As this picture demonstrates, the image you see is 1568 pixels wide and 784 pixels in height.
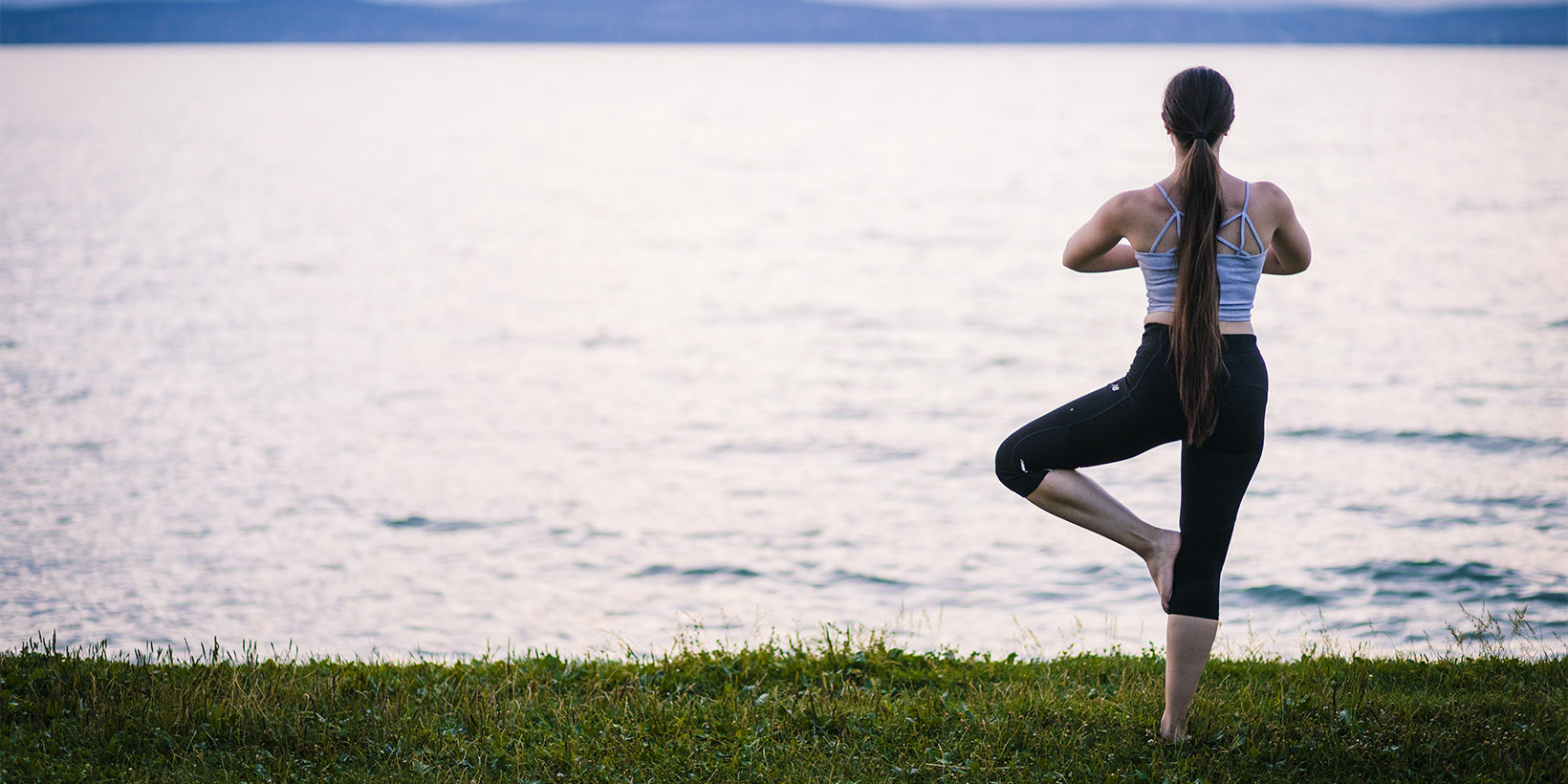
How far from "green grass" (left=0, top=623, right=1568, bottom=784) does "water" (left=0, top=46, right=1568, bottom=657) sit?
7.62ft

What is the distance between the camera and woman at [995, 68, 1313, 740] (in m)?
4.75

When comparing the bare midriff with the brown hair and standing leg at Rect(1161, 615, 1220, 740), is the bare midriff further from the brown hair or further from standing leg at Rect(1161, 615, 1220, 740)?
standing leg at Rect(1161, 615, 1220, 740)

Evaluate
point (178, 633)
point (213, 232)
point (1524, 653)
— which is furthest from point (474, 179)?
point (1524, 653)

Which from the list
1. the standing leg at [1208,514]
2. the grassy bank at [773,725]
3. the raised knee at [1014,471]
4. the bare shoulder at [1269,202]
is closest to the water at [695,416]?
the grassy bank at [773,725]

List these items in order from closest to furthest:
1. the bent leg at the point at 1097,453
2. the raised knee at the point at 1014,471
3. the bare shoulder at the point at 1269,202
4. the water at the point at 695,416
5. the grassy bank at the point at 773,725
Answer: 1. the bare shoulder at the point at 1269,202
2. the bent leg at the point at 1097,453
3. the raised knee at the point at 1014,471
4. the grassy bank at the point at 773,725
5. the water at the point at 695,416

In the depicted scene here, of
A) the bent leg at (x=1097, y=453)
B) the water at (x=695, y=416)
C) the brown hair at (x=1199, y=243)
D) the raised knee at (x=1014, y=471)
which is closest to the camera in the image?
the brown hair at (x=1199, y=243)

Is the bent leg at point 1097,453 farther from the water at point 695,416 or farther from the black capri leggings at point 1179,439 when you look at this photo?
the water at point 695,416

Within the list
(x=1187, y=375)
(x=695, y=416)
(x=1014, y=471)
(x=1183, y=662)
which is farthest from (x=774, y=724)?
(x=695, y=416)

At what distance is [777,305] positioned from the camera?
99.9 feet

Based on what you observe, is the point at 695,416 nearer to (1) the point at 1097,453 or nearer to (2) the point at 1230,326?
(1) the point at 1097,453

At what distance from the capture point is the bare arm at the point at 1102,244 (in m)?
4.83

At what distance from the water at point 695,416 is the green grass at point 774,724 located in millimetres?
2322

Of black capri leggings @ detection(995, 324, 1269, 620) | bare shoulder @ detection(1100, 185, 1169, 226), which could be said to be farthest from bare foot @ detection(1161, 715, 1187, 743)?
bare shoulder @ detection(1100, 185, 1169, 226)

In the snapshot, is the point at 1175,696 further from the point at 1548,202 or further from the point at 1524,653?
the point at 1548,202
